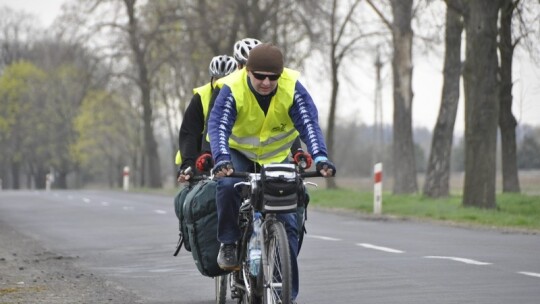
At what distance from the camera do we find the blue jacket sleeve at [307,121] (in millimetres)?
7648

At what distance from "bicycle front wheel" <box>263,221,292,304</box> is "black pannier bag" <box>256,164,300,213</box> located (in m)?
0.13

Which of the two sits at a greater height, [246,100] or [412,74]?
[412,74]

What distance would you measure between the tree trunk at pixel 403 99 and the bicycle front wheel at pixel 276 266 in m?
27.2

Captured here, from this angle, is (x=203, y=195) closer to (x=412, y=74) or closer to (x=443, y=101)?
(x=443, y=101)

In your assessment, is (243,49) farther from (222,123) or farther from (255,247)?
(255,247)

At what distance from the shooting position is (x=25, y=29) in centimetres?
9825

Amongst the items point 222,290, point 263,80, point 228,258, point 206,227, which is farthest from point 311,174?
point 222,290

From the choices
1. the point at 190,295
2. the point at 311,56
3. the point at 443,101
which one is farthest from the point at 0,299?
the point at 311,56

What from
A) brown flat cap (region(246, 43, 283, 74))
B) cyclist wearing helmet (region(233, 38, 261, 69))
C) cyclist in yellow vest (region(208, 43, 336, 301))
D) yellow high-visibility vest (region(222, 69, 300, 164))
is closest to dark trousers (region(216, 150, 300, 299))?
cyclist in yellow vest (region(208, 43, 336, 301))

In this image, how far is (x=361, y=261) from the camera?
41.4ft

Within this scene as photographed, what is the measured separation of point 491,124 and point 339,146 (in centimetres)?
8164

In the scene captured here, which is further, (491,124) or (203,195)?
(491,124)

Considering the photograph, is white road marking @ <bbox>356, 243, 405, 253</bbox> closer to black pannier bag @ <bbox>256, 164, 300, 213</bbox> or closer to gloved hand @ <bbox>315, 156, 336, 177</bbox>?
gloved hand @ <bbox>315, 156, 336, 177</bbox>

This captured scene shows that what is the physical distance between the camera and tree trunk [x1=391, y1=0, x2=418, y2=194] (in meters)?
35.3
